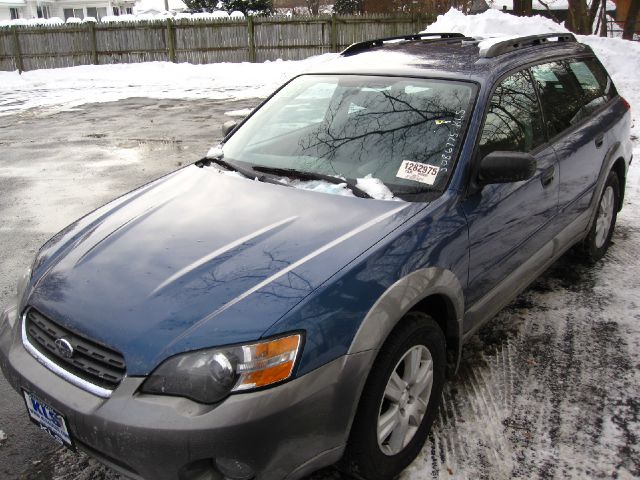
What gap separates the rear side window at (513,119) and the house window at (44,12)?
5154 centimetres

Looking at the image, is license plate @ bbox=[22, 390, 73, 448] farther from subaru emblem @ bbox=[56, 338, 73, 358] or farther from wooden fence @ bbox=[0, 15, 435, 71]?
wooden fence @ bbox=[0, 15, 435, 71]

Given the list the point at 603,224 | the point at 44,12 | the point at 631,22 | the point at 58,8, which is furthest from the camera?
the point at 58,8

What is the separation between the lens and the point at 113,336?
79.8 inches

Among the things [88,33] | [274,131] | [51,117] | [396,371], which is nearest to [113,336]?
[396,371]

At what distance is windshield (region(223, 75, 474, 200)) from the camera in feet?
9.25

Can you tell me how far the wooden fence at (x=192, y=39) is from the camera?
19.8 m

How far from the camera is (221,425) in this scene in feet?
5.98

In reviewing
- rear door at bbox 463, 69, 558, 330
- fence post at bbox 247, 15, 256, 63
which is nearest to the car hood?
rear door at bbox 463, 69, 558, 330

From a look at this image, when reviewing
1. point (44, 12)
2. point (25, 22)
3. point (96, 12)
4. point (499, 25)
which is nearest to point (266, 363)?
point (499, 25)

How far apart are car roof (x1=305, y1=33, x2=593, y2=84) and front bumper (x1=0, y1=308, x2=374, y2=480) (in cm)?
178

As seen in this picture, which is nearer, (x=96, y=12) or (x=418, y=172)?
(x=418, y=172)

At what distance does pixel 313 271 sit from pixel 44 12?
53.9 m

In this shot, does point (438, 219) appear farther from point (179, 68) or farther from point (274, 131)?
point (179, 68)

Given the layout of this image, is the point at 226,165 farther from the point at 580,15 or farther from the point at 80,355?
the point at 580,15
